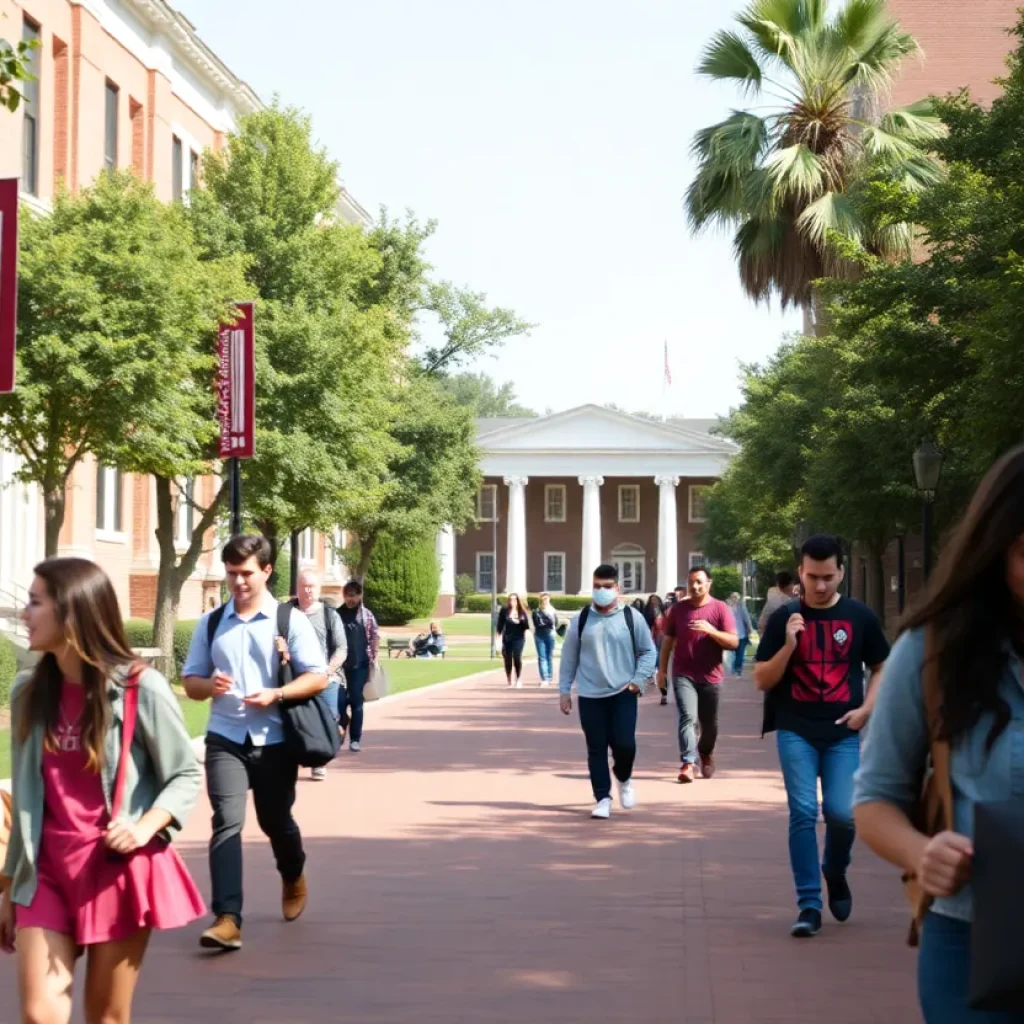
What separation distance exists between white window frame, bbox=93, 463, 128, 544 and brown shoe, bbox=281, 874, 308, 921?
32.2 meters

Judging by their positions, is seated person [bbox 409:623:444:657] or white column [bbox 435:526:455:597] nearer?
seated person [bbox 409:623:444:657]

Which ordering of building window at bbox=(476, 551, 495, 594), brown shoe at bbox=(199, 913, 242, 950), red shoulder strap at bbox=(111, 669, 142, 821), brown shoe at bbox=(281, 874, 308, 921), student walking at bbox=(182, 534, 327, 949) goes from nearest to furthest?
1. red shoulder strap at bbox=(111, 669, 142, 821)
2. brown shoe at bbox=(199, 913, 242, 950)
3. student walking at bbox=(182, 534, 327, 949)
4. brown shoe at bbox=(281, 874, 308, 921)
5. building window at bbox=(476, 551, 495, 594)

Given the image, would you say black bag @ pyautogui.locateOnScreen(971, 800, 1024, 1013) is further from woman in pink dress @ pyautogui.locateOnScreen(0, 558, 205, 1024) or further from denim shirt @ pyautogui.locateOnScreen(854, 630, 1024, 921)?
woman in pink dress @ pyautogui.locateOnScreen(0, 558, 205, 1024)

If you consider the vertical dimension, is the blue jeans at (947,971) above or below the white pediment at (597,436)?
below

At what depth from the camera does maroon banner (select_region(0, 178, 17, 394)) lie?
11.2m

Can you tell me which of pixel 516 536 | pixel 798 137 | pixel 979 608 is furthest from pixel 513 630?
pixel 516 536

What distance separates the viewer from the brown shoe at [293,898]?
877 centimetres

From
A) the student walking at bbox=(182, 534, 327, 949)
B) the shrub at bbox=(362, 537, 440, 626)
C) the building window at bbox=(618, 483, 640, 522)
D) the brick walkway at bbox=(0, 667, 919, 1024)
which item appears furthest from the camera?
the building window at bbox=(618, 483, 640, 522)

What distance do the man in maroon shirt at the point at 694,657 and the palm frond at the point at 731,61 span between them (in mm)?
17577

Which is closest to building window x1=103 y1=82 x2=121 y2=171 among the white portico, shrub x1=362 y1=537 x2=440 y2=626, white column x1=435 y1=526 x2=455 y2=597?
shrub x1=362 y1=537 x2=440 y2=626

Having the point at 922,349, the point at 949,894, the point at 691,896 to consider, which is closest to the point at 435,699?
the point at 922,349

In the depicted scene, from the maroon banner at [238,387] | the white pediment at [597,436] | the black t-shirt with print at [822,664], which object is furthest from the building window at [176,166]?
the white pediment at [597,436]

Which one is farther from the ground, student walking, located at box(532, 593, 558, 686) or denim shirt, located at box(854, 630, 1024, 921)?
denim shirt, located at box(854, 630, 1024, 921)

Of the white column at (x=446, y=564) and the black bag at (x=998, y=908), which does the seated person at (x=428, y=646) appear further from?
the black bag at (x=998, y=908)
